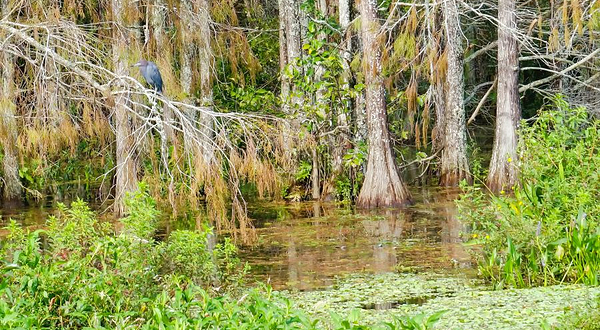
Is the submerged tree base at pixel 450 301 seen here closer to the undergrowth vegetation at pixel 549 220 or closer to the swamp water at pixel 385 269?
the swamp water at pixel 385 269

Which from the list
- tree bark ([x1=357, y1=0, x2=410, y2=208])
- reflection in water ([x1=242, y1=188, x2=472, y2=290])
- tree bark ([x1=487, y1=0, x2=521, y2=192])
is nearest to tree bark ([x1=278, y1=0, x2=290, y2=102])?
tree bark ([x1=357, y1=0, x2=410, y2=208])

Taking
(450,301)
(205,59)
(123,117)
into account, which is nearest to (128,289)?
(450,301)

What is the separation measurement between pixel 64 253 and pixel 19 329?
1.70 metres

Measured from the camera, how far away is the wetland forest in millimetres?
5234

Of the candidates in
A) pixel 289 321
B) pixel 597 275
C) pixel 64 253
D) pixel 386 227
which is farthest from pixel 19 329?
pixel 386 227

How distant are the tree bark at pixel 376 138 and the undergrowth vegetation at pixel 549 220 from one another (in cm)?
466

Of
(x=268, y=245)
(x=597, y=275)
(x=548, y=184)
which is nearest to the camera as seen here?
(x=597, y=275)

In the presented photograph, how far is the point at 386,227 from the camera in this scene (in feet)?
34.3

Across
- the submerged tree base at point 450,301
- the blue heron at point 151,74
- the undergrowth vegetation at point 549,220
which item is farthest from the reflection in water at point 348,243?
the blue heron at point 151,74

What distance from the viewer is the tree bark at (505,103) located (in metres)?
13.4

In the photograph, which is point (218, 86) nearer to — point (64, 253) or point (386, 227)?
point (386, 227)

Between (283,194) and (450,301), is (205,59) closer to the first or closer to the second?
(283,194)

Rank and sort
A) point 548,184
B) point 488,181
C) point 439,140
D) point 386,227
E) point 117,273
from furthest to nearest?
point 439,140 < point 488,181 < point 386,227 < point 548,184 < point 117,273

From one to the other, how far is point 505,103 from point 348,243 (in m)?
5.28
